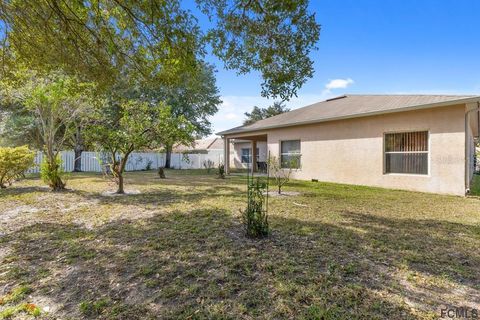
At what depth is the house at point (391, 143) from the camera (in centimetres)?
828

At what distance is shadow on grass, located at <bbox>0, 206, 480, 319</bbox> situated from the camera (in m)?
2.40

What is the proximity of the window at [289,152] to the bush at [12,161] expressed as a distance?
10124 mm

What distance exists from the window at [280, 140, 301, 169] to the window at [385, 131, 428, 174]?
4.07 m

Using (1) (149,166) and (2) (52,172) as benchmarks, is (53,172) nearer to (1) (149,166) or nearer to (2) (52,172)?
(2) (52,172)

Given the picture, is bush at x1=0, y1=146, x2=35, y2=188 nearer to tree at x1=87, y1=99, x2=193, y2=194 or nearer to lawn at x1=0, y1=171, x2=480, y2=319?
tree at x1=87, y1=99, x2=193, y2=194

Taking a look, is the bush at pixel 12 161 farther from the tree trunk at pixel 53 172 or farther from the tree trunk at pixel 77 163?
the tree trunk at pixel 77 163

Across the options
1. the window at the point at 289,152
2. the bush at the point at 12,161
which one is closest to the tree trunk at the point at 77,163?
the bush at the point at 12,161

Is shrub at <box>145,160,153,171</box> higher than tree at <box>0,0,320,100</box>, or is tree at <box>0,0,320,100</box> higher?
tree at <box>0,0,320,100</box>

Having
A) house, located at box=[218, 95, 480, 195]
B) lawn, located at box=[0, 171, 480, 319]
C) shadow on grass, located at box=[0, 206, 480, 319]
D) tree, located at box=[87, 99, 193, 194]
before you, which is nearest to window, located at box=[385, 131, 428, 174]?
house, located at box=[218, 95, 480, 195]

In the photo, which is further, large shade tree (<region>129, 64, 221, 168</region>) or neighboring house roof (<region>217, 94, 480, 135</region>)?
large shade tree (<region>129, 64, 221, 168</region>)

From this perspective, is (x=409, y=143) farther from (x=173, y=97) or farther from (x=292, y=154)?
(x=173, y=97)

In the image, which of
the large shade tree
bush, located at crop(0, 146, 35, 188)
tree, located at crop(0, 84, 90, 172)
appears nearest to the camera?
bush, located at crop(0, 146, 35, 188)

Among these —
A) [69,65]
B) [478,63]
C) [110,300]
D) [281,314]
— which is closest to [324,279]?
[281,314]

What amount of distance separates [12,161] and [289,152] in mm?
10844
